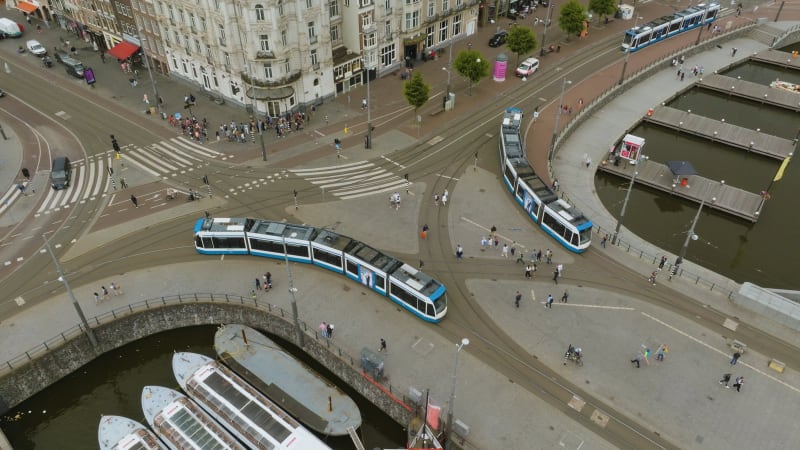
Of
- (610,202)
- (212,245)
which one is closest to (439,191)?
(610,202)

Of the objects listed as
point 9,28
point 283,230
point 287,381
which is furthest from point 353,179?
point 9,28

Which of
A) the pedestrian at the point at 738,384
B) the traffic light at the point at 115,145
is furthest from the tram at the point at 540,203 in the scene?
the traffic light at the point at 115,145

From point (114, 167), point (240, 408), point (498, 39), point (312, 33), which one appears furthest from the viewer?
point (498, 39)

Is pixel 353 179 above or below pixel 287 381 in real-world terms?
above

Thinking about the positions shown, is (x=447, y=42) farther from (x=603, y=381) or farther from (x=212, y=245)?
(x=603, y=381)

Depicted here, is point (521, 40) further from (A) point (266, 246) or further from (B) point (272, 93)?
(A) point (266, 246)

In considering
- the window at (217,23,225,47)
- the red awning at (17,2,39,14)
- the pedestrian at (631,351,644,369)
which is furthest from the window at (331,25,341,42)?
the red awning at (17,2,39,14)

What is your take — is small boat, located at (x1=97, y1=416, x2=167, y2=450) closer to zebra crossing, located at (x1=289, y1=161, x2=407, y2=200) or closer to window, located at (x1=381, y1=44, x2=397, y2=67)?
zebra crossing, located at (x1=289, y1=161, x2=407, y2=200)

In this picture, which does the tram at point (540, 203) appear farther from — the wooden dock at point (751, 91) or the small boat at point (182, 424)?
the wooden dock at point (751, 91)
